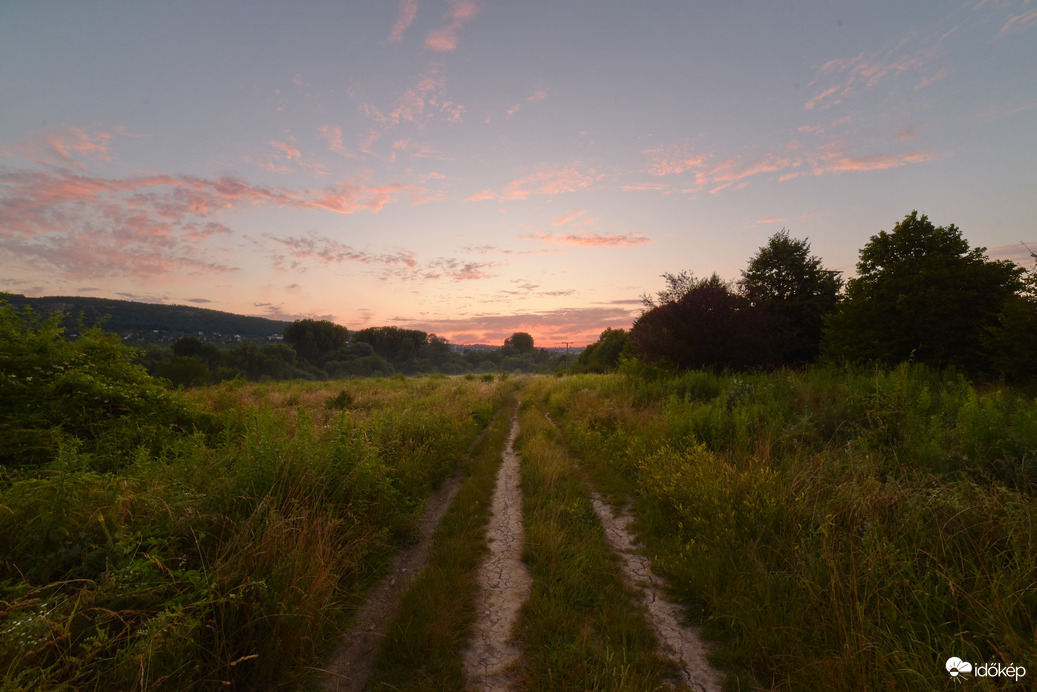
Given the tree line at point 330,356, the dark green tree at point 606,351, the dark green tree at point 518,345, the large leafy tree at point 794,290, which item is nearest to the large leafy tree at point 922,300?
the large leafy tree at point 794,290

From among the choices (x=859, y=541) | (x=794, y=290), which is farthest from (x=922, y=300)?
(x=859, y=541)

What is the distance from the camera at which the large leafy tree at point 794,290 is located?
17.4 meters

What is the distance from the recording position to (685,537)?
505cm

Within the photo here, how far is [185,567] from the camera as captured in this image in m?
3.20

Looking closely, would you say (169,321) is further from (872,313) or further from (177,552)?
(872,313)

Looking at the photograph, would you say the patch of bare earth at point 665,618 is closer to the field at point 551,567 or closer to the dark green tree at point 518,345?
the field at point 551,567

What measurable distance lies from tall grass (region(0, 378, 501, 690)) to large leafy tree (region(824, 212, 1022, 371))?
583 inches

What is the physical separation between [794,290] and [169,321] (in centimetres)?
7094

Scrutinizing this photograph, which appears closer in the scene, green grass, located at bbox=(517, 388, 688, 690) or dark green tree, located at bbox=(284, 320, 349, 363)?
A: green grass, located at bbox=(517, 388, 688, 690)

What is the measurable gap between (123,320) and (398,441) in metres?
54.6

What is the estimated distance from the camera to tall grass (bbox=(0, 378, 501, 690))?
228 cm

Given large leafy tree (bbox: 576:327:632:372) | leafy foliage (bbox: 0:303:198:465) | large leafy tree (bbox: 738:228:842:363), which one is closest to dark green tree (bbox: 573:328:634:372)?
large leafy tree (bbox: 576:327:632:372)

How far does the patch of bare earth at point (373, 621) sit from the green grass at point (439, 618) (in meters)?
0.12

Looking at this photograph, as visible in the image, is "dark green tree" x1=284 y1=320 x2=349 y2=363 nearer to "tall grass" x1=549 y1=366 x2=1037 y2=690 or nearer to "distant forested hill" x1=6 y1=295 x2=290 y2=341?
"distant forested hill" x1=6 y1=295 x2=290 y2=341
